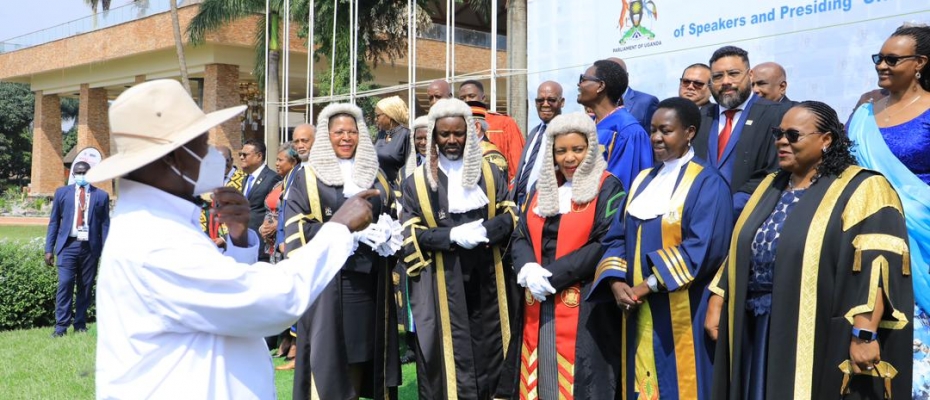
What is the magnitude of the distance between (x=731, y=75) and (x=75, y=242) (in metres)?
8.04

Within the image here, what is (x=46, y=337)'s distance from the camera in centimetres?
977

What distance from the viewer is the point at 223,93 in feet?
96.8

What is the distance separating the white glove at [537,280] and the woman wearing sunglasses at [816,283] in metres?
1.05

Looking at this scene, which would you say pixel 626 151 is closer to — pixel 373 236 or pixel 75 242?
pixel 373 236

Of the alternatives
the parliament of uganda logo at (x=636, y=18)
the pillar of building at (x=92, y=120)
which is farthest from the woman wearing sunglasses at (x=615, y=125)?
the pillar of building at (x=92, y=120)

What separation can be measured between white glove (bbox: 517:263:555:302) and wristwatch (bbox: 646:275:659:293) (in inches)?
24.6

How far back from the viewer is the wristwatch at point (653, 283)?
4.31 meters

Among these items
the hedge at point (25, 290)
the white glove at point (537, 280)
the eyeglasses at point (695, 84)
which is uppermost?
the eyeglasses at point (695, 84)

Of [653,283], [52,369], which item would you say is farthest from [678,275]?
[52,369]

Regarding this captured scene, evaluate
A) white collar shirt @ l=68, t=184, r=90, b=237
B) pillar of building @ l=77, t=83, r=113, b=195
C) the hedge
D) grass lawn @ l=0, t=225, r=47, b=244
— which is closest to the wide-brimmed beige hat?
white collar shirt @ l=68, t=184, r=90, b=237

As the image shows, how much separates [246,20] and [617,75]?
1004 inches

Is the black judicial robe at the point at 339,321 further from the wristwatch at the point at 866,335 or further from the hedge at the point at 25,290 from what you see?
the hedge at the point at 25,290

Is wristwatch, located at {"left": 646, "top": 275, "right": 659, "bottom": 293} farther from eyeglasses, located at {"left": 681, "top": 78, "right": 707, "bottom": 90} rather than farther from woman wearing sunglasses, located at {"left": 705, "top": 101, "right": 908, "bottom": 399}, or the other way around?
eyeglasses, located at {"left": 681, "top": 78, "right": 707, "bottom": 90}

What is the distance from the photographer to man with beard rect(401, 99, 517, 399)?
214 inches
